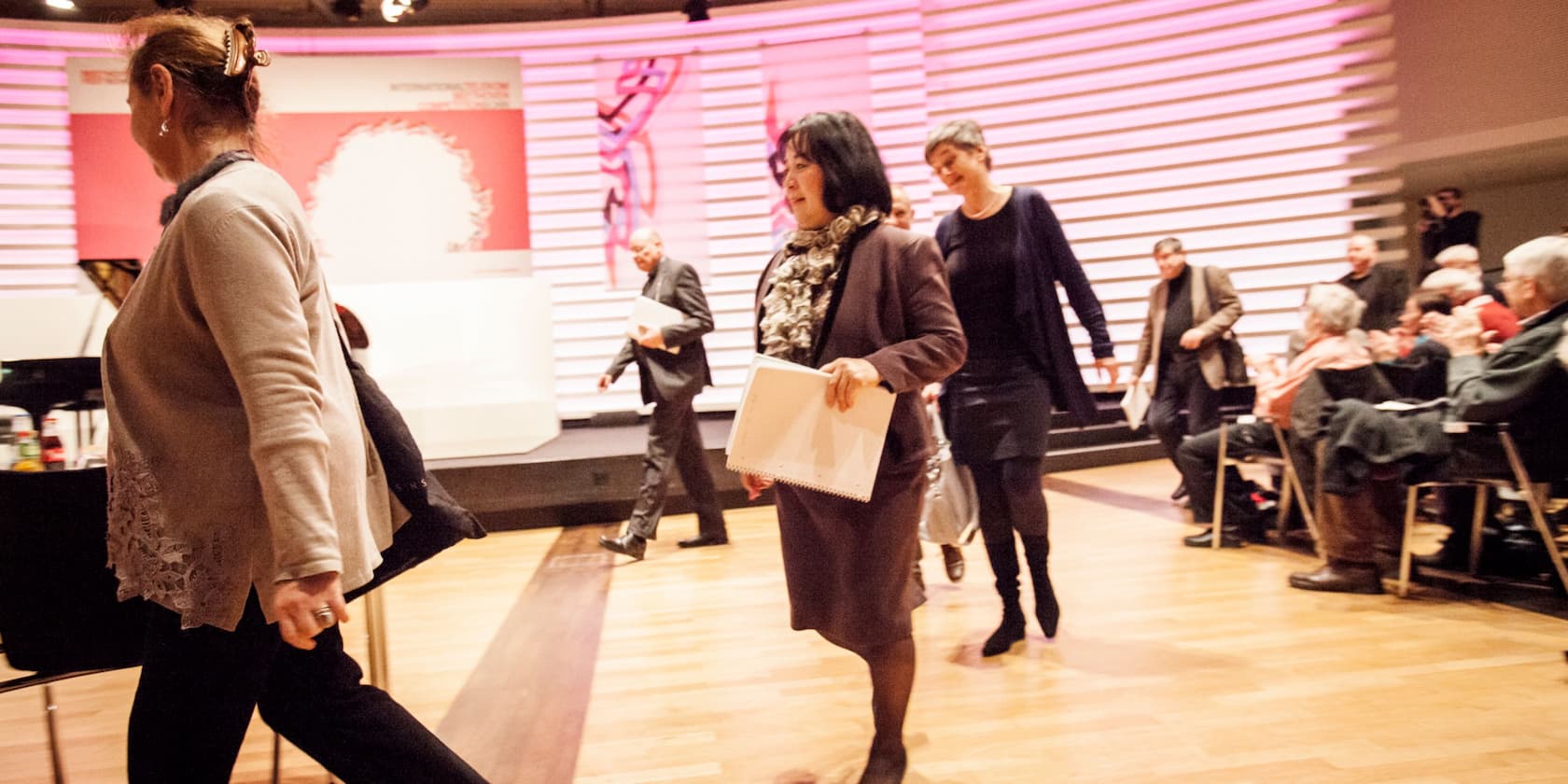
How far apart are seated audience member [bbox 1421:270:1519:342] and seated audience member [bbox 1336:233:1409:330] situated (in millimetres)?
711

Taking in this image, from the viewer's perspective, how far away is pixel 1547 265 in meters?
3.14

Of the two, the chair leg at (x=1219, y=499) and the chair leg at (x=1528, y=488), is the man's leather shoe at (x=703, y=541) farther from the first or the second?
the chair leg at (x=1528, y=488)

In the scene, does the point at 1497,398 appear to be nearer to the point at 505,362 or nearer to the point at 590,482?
the point at 590,482

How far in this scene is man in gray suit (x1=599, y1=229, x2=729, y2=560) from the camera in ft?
16.0

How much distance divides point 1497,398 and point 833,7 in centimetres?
603

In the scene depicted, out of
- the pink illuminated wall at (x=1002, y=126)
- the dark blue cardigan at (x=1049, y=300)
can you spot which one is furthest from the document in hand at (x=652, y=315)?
the pink illuminated wall at (x=1002, y=126)

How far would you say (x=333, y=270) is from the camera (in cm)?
733

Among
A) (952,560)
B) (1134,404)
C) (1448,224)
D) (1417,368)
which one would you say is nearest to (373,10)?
(1134,404)

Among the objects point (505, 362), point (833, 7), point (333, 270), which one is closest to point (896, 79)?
point (833, 7)

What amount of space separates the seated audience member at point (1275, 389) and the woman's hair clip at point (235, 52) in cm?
396

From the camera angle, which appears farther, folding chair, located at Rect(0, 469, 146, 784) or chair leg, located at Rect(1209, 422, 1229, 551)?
chair leg, located at Rect(1209, 422, 1229, 551)

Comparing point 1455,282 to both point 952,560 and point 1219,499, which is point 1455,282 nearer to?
point 1219,499

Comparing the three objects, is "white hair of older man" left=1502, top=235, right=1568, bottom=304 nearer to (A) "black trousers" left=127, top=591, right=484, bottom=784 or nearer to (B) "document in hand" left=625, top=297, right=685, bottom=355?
(B) "document in hand" left=625, top=297, right=685, bottom=355

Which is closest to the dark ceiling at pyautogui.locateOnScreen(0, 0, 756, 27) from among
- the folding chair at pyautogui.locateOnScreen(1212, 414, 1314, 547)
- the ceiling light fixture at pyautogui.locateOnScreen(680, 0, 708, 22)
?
the ceiling light fixture at pyautogui.locateOnScreen(680, 0, 708, 22)
